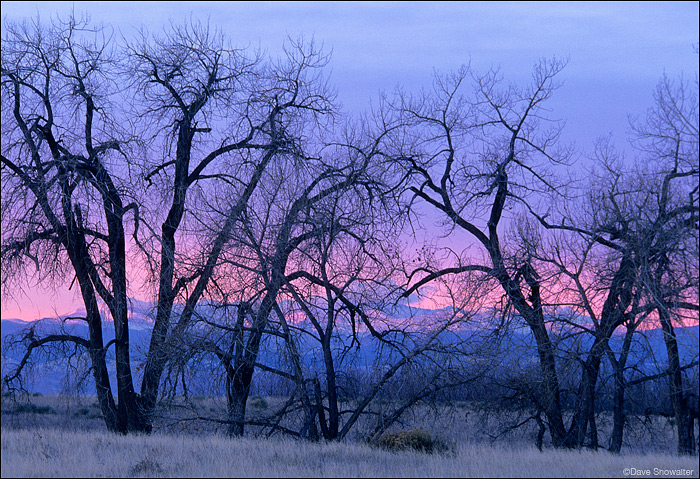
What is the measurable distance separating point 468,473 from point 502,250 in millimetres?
8870

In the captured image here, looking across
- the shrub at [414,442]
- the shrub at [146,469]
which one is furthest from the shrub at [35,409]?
the shrub at [146,469]

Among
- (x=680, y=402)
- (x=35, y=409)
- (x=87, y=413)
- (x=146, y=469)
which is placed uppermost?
(x=680, y=402)

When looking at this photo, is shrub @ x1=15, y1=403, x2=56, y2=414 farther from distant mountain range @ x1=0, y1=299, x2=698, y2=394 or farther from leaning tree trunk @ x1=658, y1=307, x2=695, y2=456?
leaning tree trunk @ x1=658, y1=307, x2=695, y2=456

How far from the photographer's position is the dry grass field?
934 cm

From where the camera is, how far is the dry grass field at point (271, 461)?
934 cm

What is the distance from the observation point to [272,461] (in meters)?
10.4

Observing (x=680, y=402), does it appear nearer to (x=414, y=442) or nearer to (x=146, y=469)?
(x=414, y=442)

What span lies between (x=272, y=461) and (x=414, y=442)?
334cm

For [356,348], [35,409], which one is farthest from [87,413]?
[356,348]

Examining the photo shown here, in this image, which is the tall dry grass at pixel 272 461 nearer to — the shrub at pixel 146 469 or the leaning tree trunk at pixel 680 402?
the shrub at pixel 146 469

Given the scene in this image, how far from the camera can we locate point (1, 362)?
16.5 m

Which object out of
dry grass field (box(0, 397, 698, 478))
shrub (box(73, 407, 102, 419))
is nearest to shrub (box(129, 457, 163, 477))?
dry grass field (box(0, 397, 698, 478))

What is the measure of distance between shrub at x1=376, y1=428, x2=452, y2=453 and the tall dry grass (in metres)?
0.39

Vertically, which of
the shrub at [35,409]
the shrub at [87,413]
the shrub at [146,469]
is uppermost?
the shrub at [146,469]
